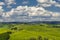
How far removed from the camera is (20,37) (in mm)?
144125

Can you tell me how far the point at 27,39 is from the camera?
449 ft

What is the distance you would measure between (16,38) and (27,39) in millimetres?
8087

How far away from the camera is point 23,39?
140000 millimetres

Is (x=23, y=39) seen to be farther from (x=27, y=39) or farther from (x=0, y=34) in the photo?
(x=0, y=34)

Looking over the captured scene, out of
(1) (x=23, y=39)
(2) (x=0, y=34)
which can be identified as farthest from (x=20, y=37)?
(2) (x=0, y=34)

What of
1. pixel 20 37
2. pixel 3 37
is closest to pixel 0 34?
pixel 3 37

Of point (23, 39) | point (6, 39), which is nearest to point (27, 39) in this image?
point (23, 39)

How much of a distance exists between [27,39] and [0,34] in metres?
20.4

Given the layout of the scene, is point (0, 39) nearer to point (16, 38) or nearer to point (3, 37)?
point (3, 37)

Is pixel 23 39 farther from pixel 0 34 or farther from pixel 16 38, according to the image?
pixel 0 34

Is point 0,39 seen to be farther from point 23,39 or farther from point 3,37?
point 23,39

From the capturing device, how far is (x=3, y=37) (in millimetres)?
139750

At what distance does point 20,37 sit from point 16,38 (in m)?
5.28

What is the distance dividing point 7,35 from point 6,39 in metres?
3.77
